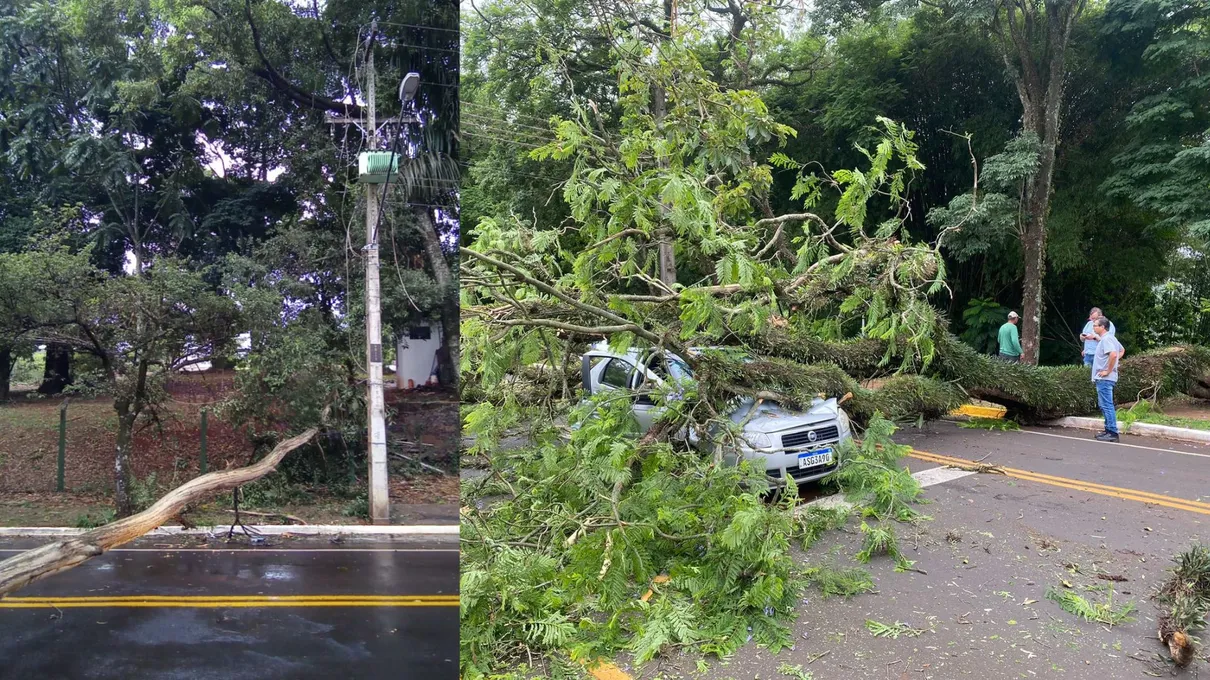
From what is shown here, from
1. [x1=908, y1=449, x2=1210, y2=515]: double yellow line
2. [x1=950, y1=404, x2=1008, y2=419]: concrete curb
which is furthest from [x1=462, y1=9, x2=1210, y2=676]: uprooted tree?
[x1=950, y1=404, x2=1008, y2=419]: concrete curb

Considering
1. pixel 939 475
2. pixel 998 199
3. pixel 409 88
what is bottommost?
pixel 939 475

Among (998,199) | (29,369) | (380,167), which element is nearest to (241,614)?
(29,369)

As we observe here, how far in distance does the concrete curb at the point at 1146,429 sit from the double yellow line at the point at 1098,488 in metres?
3.03

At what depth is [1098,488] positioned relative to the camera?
620 centimetres

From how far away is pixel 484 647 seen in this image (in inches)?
116

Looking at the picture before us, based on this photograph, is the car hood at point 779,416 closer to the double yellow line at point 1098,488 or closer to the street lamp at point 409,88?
the double yellow line at point 1098,488

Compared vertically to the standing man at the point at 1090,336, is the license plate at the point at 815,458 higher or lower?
lower

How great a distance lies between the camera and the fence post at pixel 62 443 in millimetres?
1214

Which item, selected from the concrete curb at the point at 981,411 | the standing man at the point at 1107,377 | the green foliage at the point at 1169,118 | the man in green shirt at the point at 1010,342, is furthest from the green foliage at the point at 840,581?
the green foliage at the point at 1169,118

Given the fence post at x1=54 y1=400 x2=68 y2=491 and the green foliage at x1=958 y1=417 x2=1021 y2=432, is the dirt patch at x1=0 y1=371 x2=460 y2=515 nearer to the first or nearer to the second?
the fence post at x1=54 y1=400 x2=68 y2=491

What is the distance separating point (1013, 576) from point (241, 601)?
14.4 ft

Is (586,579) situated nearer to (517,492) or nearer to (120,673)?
(517,492)

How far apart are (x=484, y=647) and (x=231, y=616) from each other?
189cm

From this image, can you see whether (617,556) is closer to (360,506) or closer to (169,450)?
(360,506)
